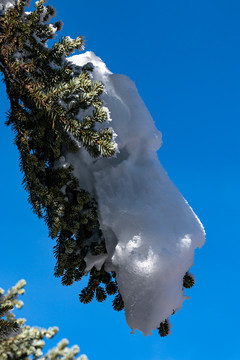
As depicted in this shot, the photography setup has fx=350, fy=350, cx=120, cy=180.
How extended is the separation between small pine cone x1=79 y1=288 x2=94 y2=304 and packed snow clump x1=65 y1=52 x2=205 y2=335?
0.43 m

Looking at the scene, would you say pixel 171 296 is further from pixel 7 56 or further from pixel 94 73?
pixel 7 56

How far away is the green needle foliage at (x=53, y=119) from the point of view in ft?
10.7

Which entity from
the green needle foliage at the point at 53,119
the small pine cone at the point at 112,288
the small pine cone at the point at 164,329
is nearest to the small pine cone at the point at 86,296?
the small pine cone at the point at 112,288

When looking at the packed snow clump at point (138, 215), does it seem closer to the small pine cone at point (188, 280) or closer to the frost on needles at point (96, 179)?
the frost on needles at point (96, 179)

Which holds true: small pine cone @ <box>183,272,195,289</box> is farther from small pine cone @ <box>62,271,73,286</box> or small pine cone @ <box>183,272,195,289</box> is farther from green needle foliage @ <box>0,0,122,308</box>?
small pine cone @ <box>62,271,73,286</box>

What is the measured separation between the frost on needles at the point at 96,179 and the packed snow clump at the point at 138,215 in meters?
0.01

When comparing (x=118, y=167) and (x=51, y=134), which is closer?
(x=51, y=134)

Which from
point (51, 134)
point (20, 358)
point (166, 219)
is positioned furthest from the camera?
point (166, 219)

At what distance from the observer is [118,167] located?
441 centimetres

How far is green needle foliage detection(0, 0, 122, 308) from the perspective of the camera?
326 cm

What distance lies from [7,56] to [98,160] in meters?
1.58

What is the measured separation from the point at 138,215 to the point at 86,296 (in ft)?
4.62

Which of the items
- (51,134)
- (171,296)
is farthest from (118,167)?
(171,296)

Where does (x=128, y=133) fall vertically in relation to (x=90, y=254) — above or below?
above
